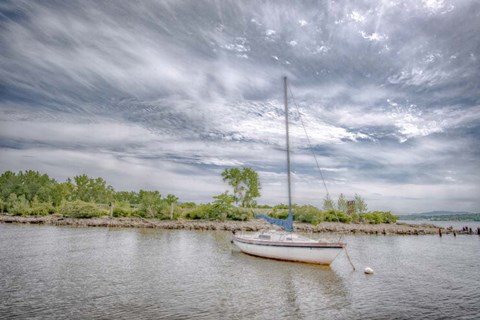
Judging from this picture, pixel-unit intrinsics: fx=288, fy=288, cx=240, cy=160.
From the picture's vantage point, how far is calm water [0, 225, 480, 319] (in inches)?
573

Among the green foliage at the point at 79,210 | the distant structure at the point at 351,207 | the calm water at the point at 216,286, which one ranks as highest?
the distant structure at the point at 351,207

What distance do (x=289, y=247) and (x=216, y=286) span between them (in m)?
10.1

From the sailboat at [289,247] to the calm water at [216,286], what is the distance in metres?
0.84

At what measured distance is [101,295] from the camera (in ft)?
53.3

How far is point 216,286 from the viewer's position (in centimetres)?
1914

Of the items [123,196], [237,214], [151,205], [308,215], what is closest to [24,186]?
[123,196]

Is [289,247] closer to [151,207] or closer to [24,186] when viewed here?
[151,207]

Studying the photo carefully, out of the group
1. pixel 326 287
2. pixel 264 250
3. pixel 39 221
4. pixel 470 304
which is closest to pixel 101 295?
pixel 326 287

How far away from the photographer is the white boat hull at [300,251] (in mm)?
25547

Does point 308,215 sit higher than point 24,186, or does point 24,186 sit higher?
point 24,186

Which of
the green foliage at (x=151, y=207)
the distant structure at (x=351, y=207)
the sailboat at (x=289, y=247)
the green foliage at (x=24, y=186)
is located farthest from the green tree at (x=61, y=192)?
the distant structure at (x=351, y=207)

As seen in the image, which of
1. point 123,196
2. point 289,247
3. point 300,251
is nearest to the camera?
point 300,251

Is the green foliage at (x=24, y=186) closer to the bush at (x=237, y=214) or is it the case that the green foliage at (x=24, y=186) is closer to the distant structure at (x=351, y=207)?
the bush at (x=237, y=214)

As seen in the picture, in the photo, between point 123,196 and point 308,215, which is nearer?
point 308,215
